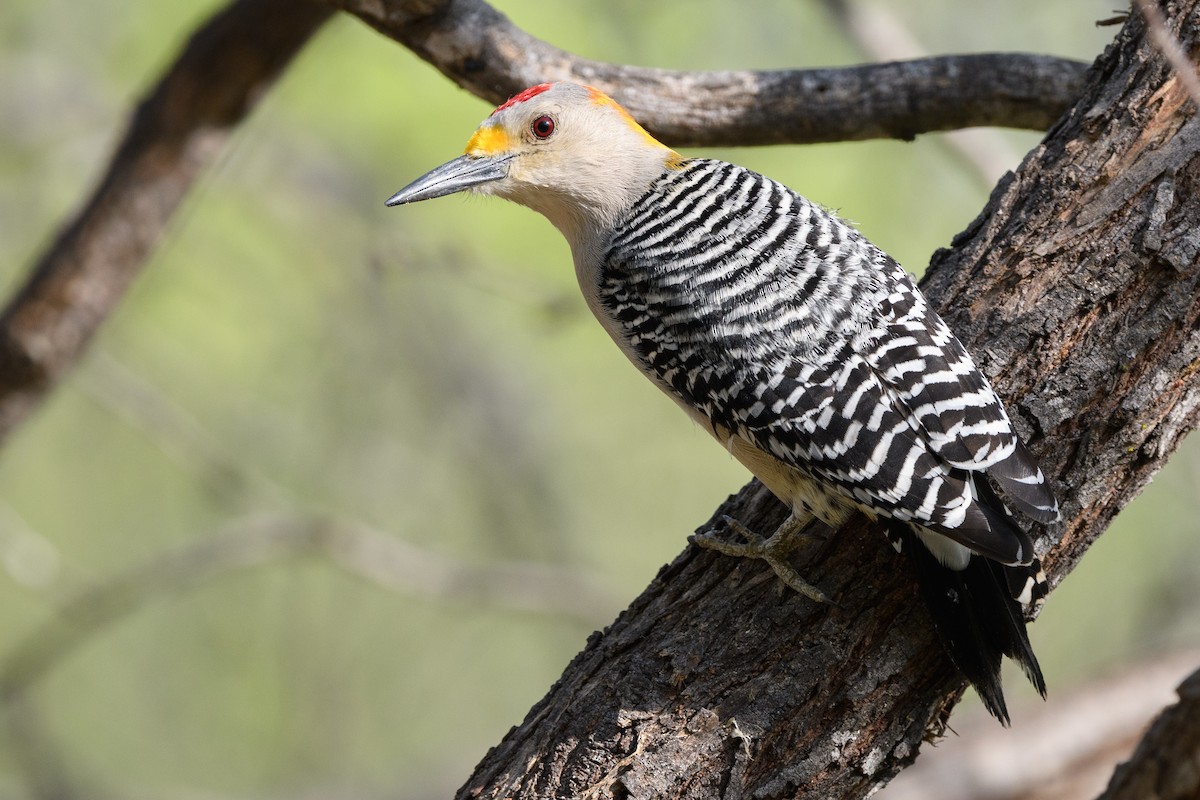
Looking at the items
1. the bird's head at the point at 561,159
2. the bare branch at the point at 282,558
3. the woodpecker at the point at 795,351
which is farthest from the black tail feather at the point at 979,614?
the bare branch at the point at 282,558

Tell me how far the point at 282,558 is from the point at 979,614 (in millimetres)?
4923

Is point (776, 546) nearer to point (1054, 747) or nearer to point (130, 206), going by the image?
point (1054, 747)

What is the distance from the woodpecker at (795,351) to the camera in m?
2.97

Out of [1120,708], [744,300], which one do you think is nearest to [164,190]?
[744,300]

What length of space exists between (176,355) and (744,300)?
304 inches

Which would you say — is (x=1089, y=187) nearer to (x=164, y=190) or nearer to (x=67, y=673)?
(x=164, y=190)

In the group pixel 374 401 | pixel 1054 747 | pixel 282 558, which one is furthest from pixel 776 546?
pixel 374 401

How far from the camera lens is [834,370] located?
10.5 feet

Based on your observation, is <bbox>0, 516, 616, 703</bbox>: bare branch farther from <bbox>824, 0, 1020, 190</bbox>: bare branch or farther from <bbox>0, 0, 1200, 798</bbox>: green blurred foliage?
<bbox>824, 0, 1020, 190</bbox>: bare branch

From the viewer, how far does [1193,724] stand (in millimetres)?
1873

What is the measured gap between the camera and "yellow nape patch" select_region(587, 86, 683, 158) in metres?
3.93

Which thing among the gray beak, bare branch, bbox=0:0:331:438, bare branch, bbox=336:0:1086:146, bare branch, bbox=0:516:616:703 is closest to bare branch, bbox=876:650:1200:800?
bare branch, bbox=0:516:616:703

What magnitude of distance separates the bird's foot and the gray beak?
4.68ft

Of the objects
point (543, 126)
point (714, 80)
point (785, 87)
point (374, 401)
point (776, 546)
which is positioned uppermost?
point (785, 87)
